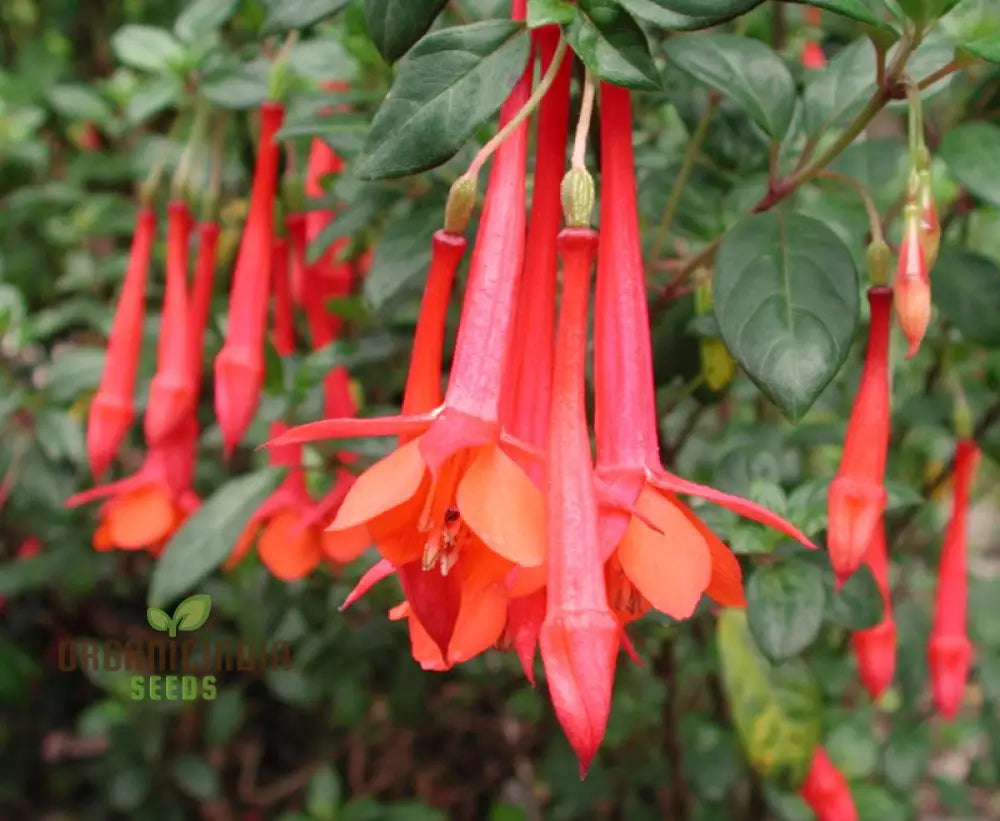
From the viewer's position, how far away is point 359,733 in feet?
4.78

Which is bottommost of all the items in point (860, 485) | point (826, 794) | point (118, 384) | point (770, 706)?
point (826, 794)

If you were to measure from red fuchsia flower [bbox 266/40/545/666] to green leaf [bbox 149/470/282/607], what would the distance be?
18.2 inches

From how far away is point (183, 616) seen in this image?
70 centimetres

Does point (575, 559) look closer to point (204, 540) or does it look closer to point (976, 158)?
point (976, 158)

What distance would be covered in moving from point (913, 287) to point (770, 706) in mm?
454

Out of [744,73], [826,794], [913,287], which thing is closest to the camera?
[913,287]

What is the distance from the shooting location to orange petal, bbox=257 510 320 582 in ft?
2.64

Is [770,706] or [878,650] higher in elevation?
[878,650]

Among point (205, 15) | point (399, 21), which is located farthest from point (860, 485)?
point (205, 15)

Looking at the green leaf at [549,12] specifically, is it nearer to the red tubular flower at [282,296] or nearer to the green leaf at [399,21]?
the green leaf at [399,21]

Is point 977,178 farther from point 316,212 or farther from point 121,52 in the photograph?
point 121,52

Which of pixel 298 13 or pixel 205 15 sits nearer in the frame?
pixel 298 13

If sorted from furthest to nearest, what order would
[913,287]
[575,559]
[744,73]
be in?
[744,73]
[913,287]
[575,559]

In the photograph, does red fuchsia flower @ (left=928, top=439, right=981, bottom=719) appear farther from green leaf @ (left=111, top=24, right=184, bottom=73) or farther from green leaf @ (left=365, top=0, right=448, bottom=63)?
green leaf @ (left=111, top=24, right=184, bottom=73)
